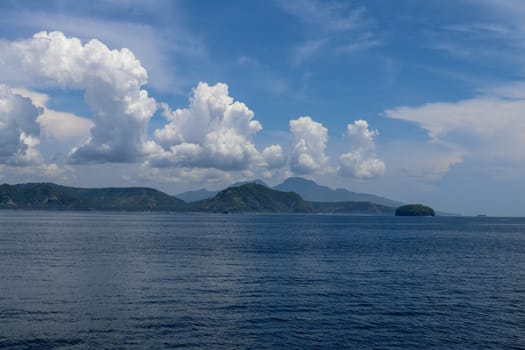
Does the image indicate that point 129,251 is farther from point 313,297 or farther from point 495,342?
point 495,342

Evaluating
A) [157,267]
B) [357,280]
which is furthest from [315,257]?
[157,267]

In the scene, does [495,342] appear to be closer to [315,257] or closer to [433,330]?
[433,330]

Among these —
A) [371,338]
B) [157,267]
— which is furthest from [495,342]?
[157,267]

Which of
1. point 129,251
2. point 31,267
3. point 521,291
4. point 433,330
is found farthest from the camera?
point 129,251

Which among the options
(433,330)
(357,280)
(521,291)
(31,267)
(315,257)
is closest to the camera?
(433,330)

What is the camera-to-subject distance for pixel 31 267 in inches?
3342

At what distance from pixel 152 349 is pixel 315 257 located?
73.0 m

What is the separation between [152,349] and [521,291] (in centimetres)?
5717

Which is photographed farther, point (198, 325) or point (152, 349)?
point (198, 325)

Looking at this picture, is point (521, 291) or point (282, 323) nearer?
point (282, 323)

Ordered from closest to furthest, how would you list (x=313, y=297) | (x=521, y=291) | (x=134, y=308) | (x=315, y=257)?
(x=134, y=308) < (x=313, y=297) < (x=521, y=291) < (x=315, y=257)

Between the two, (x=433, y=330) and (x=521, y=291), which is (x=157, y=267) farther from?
(x=521, y=291)

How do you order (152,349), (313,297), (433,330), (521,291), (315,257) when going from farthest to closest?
(315,257)
(521,291)
(313,297)
(433,330)
(152,349)

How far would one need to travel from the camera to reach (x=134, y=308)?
54.0m
